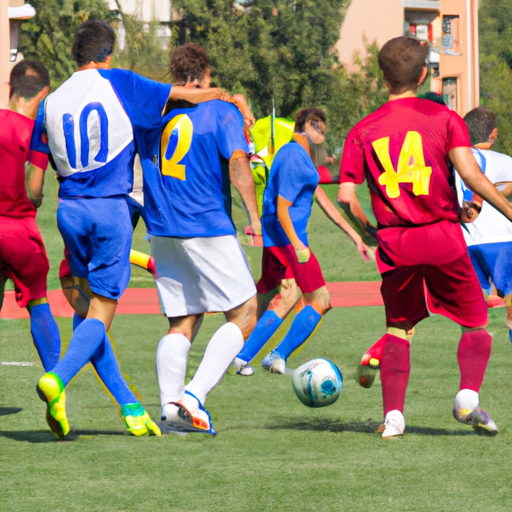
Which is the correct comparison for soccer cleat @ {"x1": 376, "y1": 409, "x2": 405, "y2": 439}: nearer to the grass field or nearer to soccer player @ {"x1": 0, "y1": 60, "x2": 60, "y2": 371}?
the grass field

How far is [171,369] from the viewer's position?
17.6 feet

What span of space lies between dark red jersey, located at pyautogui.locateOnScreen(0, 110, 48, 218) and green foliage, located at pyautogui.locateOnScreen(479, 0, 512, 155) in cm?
3869

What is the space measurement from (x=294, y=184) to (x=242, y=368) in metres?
1.41

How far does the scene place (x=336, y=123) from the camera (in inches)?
1735

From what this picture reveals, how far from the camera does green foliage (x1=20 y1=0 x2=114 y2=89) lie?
40.6 metres

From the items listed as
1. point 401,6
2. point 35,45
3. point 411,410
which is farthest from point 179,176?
point 401,6

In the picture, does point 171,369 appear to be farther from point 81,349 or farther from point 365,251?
point 365,251

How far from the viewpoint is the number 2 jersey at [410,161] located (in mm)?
4930

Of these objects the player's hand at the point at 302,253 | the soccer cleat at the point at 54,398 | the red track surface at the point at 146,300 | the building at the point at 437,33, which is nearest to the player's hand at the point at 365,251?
the player's hand at the point at 302,253

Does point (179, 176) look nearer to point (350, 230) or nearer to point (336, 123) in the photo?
point (350, 230)

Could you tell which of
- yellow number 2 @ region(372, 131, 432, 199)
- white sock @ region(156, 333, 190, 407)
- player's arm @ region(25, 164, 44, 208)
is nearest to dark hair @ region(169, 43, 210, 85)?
player's arm @ region(25, 164, 44, 208)

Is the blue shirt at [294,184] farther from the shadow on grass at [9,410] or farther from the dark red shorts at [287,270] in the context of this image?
the shadow on grass at [9,410]

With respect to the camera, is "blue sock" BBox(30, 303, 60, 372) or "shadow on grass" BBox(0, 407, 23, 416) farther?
"shadow on grass" BBox(0, 407, 23, 416)

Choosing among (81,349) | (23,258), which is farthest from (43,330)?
(81,349)
